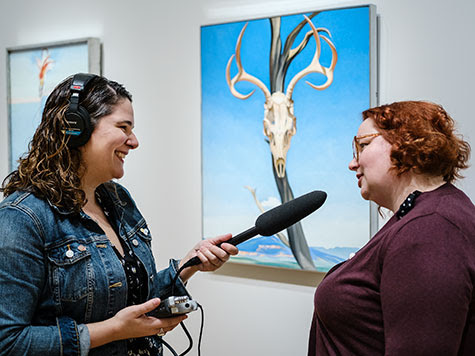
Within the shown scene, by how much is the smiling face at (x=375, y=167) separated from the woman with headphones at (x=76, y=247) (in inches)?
16.3

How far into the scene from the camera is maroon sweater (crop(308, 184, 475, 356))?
111cm

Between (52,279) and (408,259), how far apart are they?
837 mm

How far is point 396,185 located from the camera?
135 cm

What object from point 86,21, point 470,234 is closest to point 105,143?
point 470,234

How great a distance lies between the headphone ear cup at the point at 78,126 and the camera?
137 cm

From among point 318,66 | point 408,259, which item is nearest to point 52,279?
point 408,259

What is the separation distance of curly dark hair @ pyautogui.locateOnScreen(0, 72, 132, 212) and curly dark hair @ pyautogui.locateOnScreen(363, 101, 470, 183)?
749mm

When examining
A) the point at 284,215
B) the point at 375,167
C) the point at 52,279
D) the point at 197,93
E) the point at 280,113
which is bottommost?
the point at 52,279

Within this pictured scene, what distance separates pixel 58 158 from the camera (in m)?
1.39

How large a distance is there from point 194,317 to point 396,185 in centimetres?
149

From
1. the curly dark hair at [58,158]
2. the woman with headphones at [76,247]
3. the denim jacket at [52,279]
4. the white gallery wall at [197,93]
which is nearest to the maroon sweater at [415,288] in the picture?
the woman with headphones at [76,247]

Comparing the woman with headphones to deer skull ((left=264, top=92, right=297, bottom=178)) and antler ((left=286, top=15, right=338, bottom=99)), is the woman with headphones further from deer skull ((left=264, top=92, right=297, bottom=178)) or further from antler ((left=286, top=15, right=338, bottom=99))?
antler ((left=286, top=15, right=338, bottom=99))

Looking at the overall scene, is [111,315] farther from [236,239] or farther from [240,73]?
[240,73]

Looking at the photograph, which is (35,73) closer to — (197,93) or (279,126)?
(197,93)
